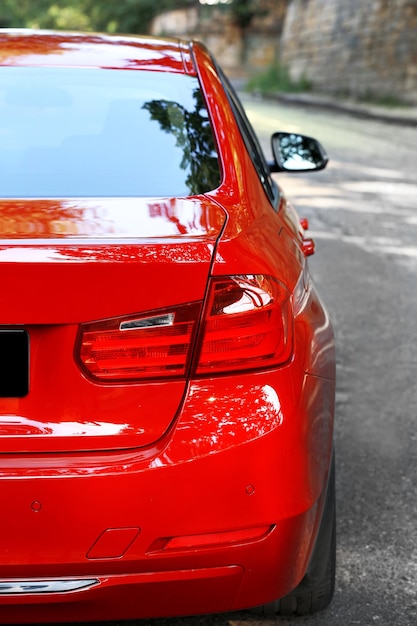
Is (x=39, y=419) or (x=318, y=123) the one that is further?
(x=318, y=123)

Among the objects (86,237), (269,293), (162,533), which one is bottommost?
(162,533)

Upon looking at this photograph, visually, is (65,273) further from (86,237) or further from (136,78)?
(136,78)

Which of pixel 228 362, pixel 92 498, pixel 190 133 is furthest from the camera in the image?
pixel 190 133

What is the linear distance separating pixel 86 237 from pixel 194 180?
1.95ft

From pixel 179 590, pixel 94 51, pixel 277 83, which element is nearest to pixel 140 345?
pixel 179 590

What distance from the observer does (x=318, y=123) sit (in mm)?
21031

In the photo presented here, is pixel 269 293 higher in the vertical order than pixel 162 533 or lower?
higher

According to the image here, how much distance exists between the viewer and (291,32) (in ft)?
127

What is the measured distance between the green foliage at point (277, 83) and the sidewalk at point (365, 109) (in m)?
3.75

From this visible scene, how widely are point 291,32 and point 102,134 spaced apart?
3774 centimetres

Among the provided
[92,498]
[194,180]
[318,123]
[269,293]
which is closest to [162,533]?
[92,498]

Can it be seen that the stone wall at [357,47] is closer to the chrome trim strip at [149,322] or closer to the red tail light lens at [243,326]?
the red tail light lens at [243,326]

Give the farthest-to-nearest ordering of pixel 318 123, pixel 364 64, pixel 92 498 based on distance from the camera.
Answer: pixel 364 64 → pixel 318 123 → pixel 92 498

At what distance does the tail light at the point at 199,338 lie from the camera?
1916 millimetres
